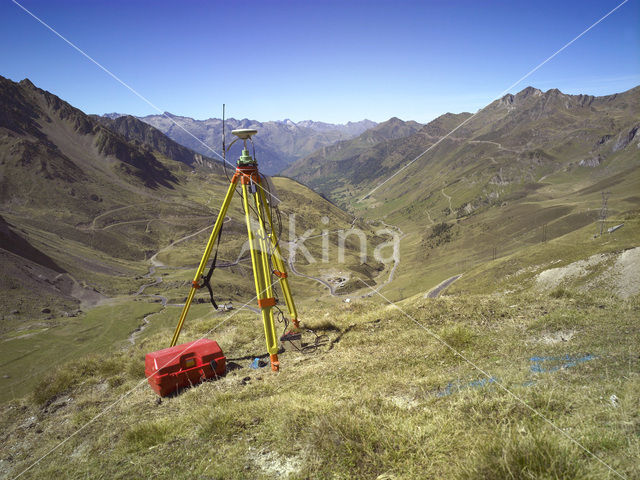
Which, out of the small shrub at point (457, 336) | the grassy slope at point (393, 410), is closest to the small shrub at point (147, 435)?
the grassy slope at point (393, 410)

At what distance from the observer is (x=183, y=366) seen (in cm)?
952

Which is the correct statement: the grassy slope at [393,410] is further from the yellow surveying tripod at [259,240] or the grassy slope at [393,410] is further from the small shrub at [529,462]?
the yellow surveying tripod at [259,240]

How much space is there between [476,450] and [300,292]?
313 ft

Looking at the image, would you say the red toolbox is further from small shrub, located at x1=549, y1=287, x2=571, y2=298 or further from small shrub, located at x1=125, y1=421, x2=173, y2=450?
small shrub, located at x1=549, y1=287, x2=571, y2=298

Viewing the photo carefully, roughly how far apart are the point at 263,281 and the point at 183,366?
3.20 meters

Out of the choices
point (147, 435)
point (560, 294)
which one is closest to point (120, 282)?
point (147, 435)

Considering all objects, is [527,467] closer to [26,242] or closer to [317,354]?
[317,354]

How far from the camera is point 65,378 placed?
36.9ft

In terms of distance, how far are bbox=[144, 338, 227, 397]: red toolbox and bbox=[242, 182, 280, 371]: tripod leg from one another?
1.68 meters

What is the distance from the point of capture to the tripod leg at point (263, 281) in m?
9.59

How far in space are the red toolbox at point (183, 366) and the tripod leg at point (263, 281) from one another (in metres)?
1.68

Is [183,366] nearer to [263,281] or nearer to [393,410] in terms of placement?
[263,281]

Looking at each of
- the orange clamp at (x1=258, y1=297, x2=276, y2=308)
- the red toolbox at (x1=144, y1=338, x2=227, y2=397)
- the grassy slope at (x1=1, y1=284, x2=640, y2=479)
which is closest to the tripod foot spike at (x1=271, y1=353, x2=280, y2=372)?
the grassy slope at (x1=1, y1=284, x2=640, y2=479)

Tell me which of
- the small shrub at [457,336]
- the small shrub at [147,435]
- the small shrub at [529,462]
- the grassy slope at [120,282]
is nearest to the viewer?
the small shrub at [529,462]
